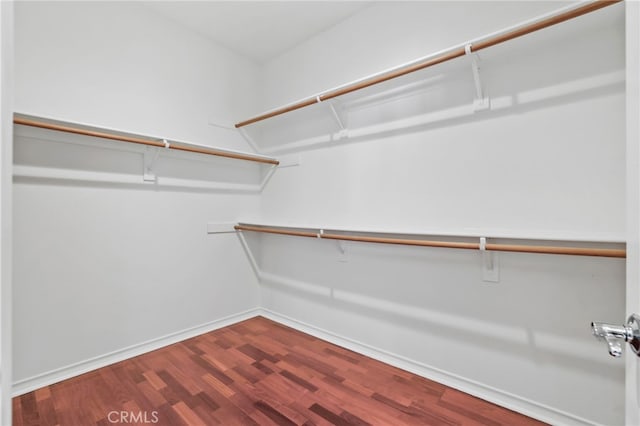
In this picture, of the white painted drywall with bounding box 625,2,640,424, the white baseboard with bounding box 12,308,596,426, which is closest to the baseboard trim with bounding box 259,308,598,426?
the white baseboard with bounding box 12,308,596,426

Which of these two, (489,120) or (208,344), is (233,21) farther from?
(208,344)

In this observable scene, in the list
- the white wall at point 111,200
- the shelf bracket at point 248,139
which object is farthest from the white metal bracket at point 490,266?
the shelf bracket at point 248,139

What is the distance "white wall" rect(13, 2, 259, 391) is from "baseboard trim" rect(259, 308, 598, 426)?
44.5 inches

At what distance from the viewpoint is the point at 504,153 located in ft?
5.41

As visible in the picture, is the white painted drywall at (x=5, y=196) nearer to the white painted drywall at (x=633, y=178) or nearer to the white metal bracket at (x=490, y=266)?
the white painted drywall at (x=633, y=178)

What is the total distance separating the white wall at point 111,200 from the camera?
1801 mm

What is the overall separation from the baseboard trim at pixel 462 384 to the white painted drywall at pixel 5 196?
194 centimetres

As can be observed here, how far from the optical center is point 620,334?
59cm

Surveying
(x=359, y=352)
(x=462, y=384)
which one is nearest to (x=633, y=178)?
(x=462, y=384)

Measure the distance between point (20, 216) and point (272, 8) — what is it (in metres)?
2.19

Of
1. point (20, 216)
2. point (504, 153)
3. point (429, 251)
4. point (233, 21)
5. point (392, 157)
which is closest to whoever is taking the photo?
point (504, 153)

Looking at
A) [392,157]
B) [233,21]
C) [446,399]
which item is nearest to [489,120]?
[392,157]

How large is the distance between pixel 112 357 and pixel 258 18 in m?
2.77

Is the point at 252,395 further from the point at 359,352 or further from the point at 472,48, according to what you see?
the point at 472,48
